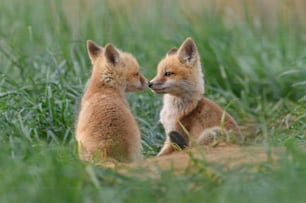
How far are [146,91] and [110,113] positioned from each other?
2.66 meters

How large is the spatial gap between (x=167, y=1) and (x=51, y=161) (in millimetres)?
7063

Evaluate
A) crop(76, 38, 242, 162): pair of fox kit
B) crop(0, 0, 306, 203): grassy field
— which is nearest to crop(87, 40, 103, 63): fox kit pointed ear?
crop(76, 38, 242, 162): pair of fox kit

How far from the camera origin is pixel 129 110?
753cm

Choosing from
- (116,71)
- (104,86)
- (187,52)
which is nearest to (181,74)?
(187,52)

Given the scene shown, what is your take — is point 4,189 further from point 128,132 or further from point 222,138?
point 222,138

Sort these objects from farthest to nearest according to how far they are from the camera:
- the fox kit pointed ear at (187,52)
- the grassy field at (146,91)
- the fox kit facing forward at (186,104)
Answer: the fox kit pointed ear at (187,52), the fox kit facing forward at (186,104), the grassy field at (146,91)

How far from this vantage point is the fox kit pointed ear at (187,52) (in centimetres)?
870

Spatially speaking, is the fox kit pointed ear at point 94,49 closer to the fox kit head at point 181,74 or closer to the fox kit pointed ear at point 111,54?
the fox kit pointed ear at point 111,54

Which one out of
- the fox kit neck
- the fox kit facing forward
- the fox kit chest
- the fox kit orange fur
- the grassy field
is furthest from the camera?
the fox kit chest

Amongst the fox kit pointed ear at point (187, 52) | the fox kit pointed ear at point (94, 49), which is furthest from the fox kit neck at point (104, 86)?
the fox kit pointed ear at point (187, 52)

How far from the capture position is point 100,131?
23.2 ft

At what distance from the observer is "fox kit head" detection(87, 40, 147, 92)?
768cm

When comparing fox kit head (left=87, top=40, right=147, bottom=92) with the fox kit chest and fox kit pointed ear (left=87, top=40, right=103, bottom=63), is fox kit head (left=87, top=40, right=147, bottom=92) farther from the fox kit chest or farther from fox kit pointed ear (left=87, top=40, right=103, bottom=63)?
the fox kit chest

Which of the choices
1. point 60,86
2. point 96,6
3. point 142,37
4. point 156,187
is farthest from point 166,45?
point 156,187
